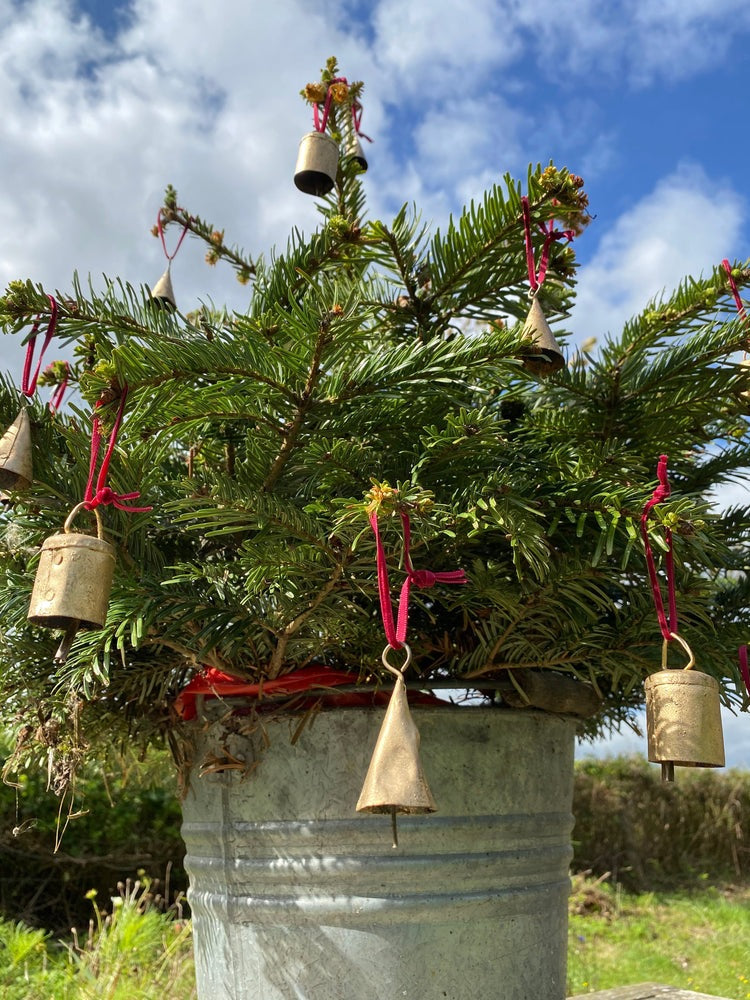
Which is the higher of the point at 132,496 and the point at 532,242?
the point at 532,242

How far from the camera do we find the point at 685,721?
832mm

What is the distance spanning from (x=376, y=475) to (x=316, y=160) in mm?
481

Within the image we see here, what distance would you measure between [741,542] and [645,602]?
349 millimetres

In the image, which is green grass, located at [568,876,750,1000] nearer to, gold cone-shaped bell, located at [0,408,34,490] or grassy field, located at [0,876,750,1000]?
grassy field, located at [0,876,750,1000]

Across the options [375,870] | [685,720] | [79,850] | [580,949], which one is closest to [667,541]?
[685,720]

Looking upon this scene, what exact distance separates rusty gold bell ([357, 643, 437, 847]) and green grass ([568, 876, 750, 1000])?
2.95 metres

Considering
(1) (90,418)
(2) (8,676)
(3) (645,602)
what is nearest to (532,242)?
(3) (645,602)

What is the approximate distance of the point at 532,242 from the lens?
1.06 metres

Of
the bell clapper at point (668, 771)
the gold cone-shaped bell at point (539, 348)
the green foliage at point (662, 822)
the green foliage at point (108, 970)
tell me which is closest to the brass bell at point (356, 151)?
the gold cone-shaped bell at point (539, 348)

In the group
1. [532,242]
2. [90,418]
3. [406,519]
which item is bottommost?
[406,519]

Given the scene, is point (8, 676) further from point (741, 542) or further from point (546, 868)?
point (741, 542)

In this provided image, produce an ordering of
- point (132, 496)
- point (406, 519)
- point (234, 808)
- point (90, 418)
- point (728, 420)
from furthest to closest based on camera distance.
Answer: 1. point (728, 420)
2. point (234, 808)
3. point (90, 418)
4. point (132, 496)
5. point (406, 519)

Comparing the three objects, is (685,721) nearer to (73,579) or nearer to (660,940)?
(73,579)

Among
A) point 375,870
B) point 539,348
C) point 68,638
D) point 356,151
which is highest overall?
point 356,151
